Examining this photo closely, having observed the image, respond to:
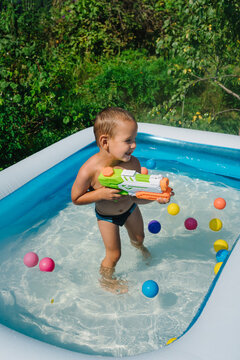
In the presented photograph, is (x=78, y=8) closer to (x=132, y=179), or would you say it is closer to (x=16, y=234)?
(x=16, y=234)

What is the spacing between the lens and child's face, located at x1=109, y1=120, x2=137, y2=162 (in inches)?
78.2

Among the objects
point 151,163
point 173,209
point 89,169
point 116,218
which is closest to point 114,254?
point 116,218

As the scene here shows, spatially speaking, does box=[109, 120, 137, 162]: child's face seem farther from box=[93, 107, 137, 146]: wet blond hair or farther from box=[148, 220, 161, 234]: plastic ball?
box=[148, 220, 161, 234]: plastic ball

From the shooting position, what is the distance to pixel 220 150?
388 centimetres

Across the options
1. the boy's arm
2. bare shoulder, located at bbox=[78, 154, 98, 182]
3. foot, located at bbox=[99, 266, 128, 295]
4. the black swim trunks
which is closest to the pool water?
foot, located at bbox=[99, 266, 128, 295]

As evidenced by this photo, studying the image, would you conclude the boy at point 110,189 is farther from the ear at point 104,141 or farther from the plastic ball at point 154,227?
the plastic ball at point 154,227

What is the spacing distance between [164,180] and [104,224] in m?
0.59

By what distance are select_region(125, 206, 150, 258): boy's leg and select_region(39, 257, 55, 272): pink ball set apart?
0.59 metres

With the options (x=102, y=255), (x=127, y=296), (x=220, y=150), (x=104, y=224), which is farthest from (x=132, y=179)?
(x=220, y=150)

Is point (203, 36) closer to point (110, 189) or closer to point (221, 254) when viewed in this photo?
point (221, 254)

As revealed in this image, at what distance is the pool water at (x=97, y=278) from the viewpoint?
224 cm

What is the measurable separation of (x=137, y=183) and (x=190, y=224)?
135cm

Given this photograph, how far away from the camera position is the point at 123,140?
6.58 feet

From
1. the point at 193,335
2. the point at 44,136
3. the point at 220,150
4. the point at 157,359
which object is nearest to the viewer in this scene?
the point at 157,359
